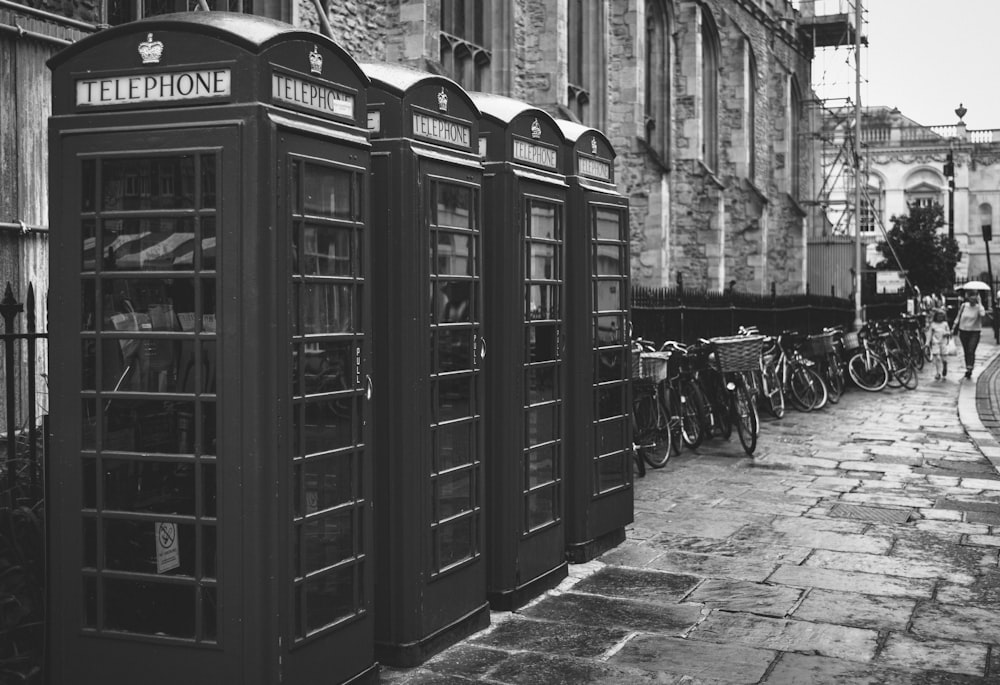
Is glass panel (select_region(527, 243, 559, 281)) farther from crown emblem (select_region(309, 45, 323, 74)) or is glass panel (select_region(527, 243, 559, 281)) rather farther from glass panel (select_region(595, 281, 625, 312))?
crown emblem (select_region(309, 45, 323, 74))

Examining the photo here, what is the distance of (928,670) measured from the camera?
16.9 ft

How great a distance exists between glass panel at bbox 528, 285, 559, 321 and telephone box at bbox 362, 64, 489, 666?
33.7 inches

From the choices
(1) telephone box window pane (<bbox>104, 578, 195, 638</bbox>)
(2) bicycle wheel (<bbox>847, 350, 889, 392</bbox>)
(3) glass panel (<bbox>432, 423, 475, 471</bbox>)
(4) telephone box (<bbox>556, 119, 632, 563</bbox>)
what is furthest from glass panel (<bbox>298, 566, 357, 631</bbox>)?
(2) bicycle wheel (<bbox>847, 350, 889, 392</bbox>)

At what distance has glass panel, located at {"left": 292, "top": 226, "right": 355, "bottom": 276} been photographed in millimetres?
4285

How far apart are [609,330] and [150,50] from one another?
13.0 ft

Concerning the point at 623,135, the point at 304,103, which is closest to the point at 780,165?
the point at 623,135

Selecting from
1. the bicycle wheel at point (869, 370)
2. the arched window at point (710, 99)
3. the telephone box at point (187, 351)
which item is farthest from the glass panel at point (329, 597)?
the arched window at point (710, 99)

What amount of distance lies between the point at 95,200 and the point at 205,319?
583 millimetres

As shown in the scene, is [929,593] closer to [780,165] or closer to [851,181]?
[780,165]

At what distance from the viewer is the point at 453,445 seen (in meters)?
5.48

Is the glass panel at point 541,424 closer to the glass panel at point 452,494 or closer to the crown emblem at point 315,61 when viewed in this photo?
the glass panel at point 452,494

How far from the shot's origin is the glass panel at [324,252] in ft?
14.1

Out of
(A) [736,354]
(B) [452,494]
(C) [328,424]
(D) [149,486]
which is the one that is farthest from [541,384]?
(A) [736,354]

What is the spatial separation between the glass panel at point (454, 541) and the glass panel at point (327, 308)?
4.10ft
